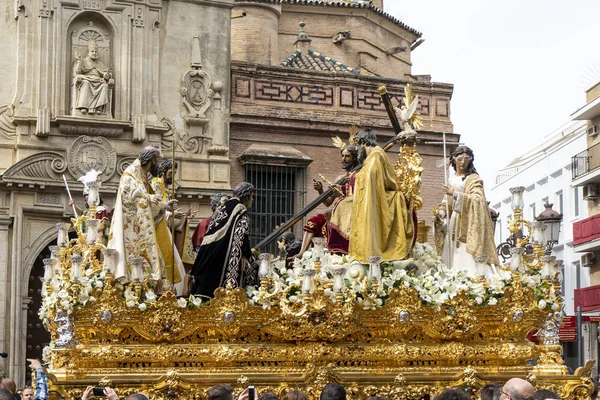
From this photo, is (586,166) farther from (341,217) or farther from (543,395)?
(543,395)

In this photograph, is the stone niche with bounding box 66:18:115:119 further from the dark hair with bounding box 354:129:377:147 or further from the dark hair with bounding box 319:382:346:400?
the dark hair with bounding box 319:382:346:400

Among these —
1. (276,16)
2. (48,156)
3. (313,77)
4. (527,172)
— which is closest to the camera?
(48,156)

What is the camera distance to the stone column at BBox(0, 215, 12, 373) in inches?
878

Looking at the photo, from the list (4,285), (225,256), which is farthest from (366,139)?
(4,285)

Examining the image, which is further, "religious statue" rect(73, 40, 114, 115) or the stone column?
"religious statue" rect(73, 40, 114, 115)

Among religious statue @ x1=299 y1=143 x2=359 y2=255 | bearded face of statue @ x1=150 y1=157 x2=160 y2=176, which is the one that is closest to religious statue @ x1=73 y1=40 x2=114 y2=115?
religious statue @ x1=299 y1=143 x2=359 y2=255

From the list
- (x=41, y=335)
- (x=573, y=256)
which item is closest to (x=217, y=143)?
(x=41, y=335)

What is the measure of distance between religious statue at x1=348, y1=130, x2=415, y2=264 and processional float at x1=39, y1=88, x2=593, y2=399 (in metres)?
0.19

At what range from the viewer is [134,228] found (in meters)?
12.1

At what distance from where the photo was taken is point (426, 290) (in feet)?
40.8

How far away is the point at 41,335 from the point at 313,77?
26.4 ft

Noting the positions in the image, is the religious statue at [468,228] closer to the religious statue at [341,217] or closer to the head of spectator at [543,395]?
the religious statue at [341,217]

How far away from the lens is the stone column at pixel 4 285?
73.2 feet

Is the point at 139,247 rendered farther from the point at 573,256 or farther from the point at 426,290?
the point at 573,256
